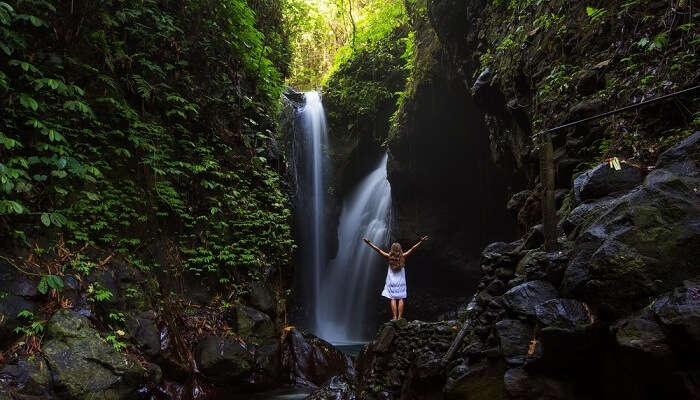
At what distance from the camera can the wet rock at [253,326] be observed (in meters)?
7.26

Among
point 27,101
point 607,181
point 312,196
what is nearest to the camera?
point 607,181

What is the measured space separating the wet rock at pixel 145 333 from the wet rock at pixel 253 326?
62.4 inches

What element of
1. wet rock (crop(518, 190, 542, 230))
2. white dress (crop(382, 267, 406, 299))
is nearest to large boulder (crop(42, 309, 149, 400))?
white dress (crop(382, 267, 406, 299))

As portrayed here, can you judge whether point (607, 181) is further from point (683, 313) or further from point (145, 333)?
point (145, 333)

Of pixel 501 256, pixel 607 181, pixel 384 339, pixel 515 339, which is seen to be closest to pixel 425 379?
pixel 384 339

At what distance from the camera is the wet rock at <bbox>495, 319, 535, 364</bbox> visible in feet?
10.8

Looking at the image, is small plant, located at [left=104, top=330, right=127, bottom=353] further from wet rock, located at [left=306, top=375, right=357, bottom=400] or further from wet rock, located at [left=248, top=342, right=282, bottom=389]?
wet rock, located at [left=306, top=375, right=357, bottom=400]

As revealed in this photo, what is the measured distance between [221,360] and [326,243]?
8.56 meters

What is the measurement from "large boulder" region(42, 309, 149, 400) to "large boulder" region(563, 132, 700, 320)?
5177 millimetres

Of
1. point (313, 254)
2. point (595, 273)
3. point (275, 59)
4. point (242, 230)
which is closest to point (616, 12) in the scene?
point (595, 273)

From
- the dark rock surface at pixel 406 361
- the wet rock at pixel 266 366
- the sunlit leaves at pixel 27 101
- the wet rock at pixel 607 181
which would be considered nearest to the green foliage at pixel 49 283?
the sunlit leaves at pixel 27 101

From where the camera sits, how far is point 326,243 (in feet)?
48.9

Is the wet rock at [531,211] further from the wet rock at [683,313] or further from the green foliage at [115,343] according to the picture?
the green foliage at [115,343]

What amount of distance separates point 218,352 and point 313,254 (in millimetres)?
8145
